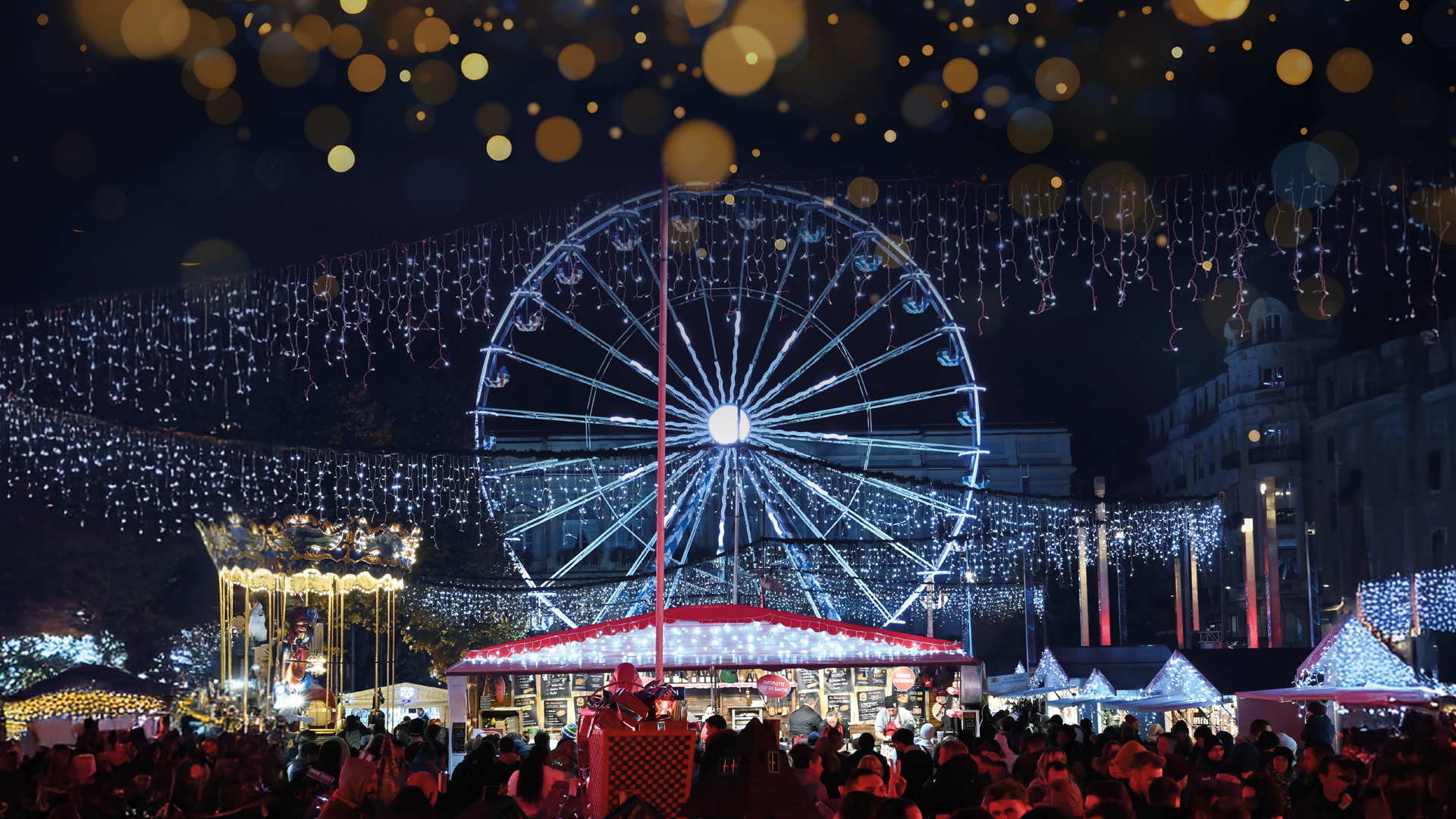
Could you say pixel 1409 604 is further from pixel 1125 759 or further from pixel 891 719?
pixel 1125 759

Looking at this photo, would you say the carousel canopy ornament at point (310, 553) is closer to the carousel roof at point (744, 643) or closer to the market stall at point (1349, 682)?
the carousel roof at point (744, 643)

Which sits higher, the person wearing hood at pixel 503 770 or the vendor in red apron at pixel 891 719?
the person wearing hood at pixel 503 770

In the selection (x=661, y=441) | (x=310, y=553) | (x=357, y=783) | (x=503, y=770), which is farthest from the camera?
(x=310, y=553)

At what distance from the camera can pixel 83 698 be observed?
2364 cm

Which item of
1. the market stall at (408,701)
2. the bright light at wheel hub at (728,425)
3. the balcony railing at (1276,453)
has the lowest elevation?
the market stall at (408,701)

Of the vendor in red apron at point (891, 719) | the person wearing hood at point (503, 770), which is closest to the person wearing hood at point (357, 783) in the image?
the person wearing hood at point (503, 770)

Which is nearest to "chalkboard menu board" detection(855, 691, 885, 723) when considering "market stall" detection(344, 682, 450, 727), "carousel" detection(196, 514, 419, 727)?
"carousel" detection(196, 514, 419, 727)

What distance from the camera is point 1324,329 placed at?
62.9 metres

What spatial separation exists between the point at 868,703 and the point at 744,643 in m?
3.97

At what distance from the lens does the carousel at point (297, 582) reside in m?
24.5

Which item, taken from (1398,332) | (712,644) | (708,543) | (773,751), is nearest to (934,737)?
(712,644)

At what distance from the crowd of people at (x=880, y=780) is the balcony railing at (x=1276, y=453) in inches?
1982

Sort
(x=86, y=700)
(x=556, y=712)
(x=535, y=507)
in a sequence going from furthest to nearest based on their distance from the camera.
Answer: (x=535, y=507)
(x=556, y=712)
(x=86, y=700)

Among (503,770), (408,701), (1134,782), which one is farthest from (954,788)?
(408,701)
